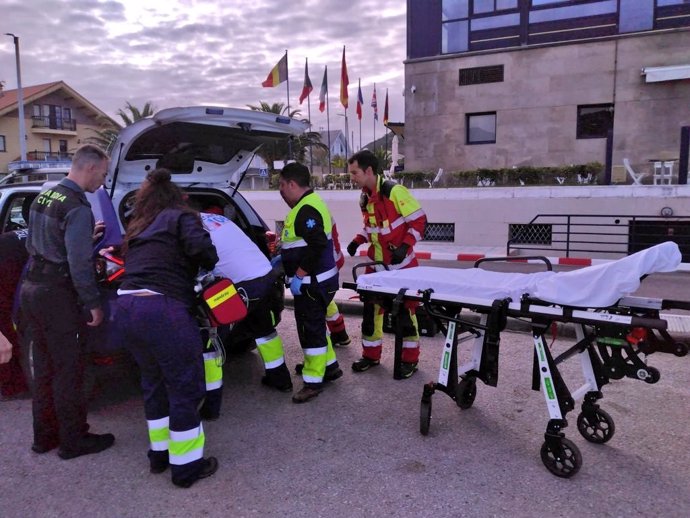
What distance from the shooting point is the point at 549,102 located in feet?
51.8

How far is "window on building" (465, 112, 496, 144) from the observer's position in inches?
661

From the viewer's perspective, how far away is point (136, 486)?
3.12 meters

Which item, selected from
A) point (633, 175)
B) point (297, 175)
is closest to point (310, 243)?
point (297, 175)

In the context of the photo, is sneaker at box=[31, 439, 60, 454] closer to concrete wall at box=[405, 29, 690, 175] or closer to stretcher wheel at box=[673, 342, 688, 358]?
stretcher wheel at box=[673, 342, 688, 358]

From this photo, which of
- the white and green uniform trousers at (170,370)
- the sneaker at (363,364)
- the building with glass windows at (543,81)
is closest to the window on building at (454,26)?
the building with glass windows at (543,81)

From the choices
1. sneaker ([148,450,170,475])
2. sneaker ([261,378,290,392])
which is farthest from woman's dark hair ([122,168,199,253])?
sneaker ([261,378,290,392])

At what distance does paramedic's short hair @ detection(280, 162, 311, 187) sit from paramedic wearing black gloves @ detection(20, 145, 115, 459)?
1315 millimetres

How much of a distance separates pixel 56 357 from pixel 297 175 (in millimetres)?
2059

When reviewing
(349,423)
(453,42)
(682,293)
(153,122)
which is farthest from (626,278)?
(453,42)

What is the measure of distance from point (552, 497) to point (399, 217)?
2.72 m

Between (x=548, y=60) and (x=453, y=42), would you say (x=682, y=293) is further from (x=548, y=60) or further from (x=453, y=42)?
(x=453, y=42)

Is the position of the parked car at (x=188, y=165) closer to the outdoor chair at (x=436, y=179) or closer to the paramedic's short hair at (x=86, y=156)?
the paramedic's short hair at (x=86, y=156)

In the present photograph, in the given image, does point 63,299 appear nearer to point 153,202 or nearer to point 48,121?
point 153,202

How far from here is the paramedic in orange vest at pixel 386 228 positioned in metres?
4.89
